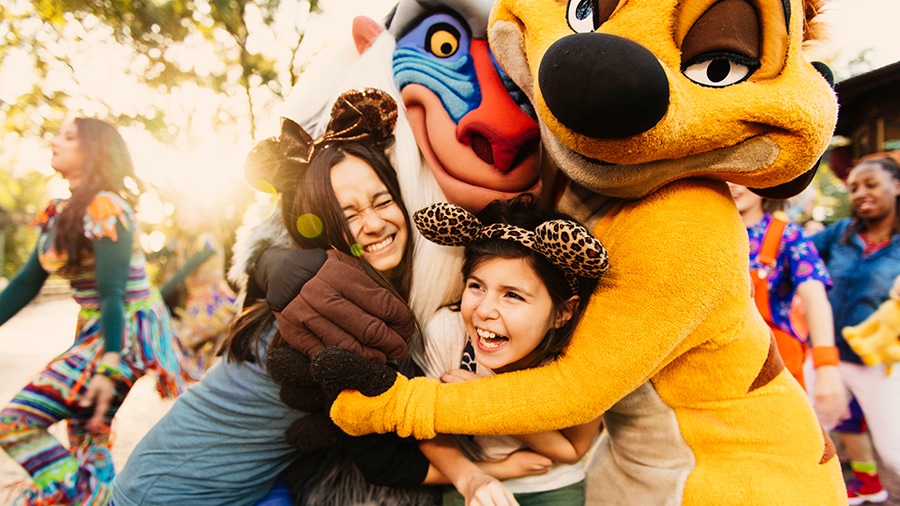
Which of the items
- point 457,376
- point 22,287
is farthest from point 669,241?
point 22,287

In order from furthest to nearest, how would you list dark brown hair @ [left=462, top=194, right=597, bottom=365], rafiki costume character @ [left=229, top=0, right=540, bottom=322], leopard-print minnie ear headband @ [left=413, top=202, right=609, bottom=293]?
1. rafiki costume character @ [left=229, top=0, right=540, bottom=322]
2. dark brown hair @ [left=462, top=194, right=597, bottom=365]
3. leopard-print minnie ear headband @ [left=413, top=202, right=609, bottom=293]

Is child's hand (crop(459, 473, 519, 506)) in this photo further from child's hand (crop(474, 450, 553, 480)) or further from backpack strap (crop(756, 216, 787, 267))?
backpack strap (crop(756, 216, 787, 267))

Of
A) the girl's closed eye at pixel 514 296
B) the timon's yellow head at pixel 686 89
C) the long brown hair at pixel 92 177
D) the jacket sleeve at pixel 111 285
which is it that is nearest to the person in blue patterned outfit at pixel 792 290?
the timon's yellow head at pixel 686 89

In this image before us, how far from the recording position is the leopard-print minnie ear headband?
961mm

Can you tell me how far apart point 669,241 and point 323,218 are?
2.75ft

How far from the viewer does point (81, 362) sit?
2297 mm

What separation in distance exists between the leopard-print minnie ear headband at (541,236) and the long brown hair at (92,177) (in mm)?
2076

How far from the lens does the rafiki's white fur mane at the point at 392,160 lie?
1345mm

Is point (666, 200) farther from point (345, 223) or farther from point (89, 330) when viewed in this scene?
point (89, 330)

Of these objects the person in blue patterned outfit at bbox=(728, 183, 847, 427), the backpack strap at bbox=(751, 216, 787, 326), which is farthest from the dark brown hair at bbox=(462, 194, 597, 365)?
the backpack strap at bbox=(751, 216, 787, 326)

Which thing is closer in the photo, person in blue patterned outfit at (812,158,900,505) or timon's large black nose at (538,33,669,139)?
timon's large black nose at (538,33,669,139)

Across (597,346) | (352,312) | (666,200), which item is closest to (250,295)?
(352,312)

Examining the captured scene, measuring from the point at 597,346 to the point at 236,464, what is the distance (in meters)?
1.04

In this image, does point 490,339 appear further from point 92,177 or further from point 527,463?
point 92,177
